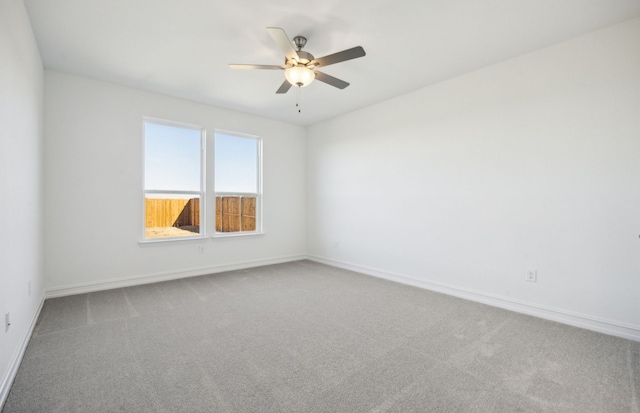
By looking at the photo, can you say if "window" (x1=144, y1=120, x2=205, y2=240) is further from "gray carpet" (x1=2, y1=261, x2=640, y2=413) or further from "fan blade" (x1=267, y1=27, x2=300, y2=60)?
"fan blade" (x1=267, y1=27, x2=300, y2=60)

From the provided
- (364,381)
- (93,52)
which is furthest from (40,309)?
(364,381)

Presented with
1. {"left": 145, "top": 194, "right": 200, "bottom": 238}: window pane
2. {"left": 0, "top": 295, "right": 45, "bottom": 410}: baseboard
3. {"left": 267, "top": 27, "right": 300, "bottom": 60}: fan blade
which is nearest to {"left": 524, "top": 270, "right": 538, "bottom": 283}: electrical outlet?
{"left": 267, "top": 27, "right": 300, "bottom": 60}: fan blade

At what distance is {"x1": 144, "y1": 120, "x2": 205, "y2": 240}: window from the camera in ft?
13.8

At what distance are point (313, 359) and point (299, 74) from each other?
8.04ft

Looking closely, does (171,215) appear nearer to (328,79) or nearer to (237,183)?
(237,183)

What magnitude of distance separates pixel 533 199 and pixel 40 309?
17.2 ft

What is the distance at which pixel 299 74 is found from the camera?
2758 mm

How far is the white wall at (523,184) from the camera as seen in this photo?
2559 mm

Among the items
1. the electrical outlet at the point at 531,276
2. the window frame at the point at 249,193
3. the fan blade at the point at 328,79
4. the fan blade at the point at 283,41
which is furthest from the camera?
the window frame at the point at 249,193

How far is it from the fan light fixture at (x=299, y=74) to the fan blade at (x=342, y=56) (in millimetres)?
88

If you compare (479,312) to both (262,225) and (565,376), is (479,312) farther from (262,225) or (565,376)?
(262,225)

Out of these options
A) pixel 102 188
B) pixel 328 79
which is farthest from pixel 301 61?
pixel 102 188

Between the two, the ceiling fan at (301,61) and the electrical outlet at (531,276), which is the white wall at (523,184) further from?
the ceiling fan at (301,61)

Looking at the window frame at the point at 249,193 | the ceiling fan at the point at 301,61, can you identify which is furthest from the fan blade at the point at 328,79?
the window frame at the point at 249,193
